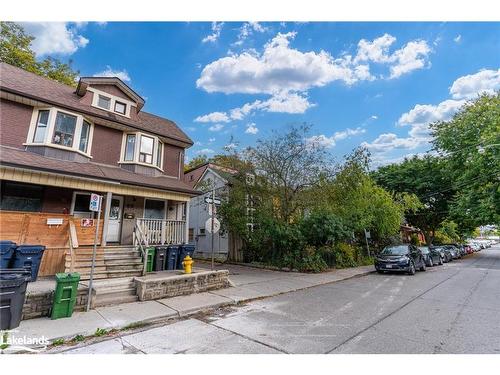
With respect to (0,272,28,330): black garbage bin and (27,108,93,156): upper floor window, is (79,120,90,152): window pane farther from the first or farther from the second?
(0,272,28,330): black garbage bin

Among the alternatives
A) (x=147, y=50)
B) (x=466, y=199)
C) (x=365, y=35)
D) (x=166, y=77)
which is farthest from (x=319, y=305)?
(x=466, y=199)

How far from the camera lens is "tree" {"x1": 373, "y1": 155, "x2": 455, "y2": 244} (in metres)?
29.7

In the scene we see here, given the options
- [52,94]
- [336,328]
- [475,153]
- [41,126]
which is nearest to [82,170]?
[41,126]

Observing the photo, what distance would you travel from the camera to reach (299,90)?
47.2 ft

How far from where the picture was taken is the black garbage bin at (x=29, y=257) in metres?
7.24

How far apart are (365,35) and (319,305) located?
7.99 m

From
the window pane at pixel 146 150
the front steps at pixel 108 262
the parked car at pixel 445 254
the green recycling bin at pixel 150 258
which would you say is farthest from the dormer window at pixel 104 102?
the parked car at pixel 445 254

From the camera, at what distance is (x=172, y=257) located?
1076cm

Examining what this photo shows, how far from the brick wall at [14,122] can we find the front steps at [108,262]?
453 cm

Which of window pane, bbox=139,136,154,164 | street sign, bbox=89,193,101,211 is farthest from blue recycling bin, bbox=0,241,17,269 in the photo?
window pane, bbox=139,136,154,164

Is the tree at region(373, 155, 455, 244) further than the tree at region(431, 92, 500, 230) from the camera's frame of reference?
Yes

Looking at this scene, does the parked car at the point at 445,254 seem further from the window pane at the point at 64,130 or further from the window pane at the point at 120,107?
the window pane at the point at 64,130

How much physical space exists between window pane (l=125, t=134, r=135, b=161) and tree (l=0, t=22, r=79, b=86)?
1385 cm

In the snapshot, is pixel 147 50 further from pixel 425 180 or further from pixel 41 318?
pixel 425 180
